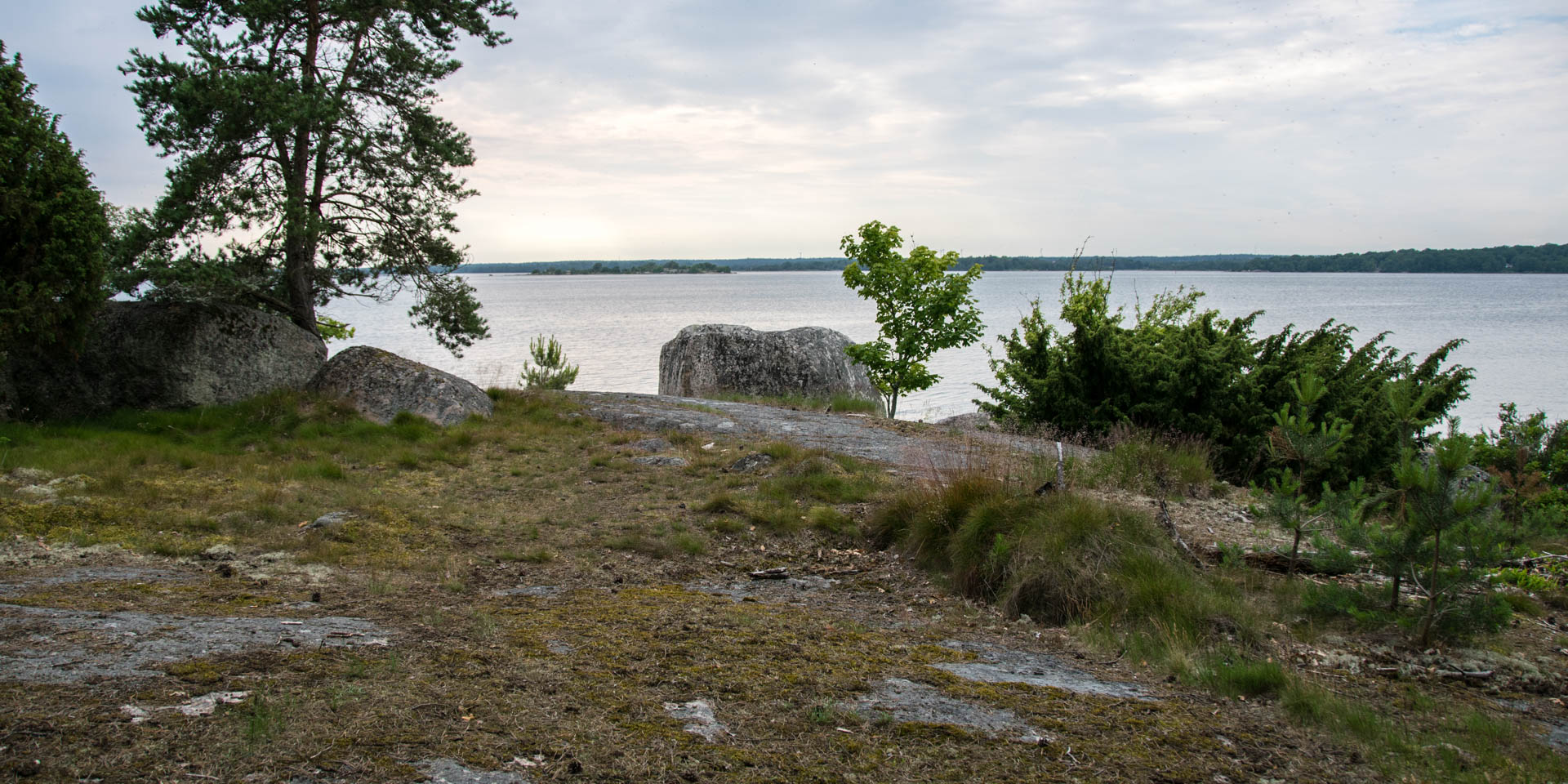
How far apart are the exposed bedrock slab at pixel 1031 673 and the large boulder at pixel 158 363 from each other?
9972mm

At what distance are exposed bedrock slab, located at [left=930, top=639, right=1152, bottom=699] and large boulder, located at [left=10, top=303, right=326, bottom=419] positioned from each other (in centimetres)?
997

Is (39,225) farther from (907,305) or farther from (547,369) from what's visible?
(907,305)

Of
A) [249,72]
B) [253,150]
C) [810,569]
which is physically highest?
[249,72]

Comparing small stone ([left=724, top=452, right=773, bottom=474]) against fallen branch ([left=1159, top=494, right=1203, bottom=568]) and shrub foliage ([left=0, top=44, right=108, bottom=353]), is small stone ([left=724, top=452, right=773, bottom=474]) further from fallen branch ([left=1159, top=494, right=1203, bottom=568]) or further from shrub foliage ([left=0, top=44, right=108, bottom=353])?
shrub foliage ([left=0, top=44, right=108, bottom=353])

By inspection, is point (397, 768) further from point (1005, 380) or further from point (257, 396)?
point (1005, 380)

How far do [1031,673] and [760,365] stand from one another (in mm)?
13798

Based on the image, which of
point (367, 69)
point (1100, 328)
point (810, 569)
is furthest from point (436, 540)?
point (1100, 328)

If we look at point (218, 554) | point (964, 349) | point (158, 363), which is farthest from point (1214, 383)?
point (964, 349)

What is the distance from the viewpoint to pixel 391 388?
11477 millimetres

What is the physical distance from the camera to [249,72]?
1070 cm

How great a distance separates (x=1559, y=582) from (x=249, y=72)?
13.1 metres

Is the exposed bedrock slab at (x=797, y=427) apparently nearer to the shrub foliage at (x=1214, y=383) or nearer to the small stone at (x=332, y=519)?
the shrub foliage at (x=1214, y=383)

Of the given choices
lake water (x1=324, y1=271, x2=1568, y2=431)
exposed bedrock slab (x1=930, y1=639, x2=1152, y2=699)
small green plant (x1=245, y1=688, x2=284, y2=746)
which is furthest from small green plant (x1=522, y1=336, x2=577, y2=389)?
small green plant (x1=245, y1=688, x2=284, y2=746)

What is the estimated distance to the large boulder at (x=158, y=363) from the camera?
992cm
